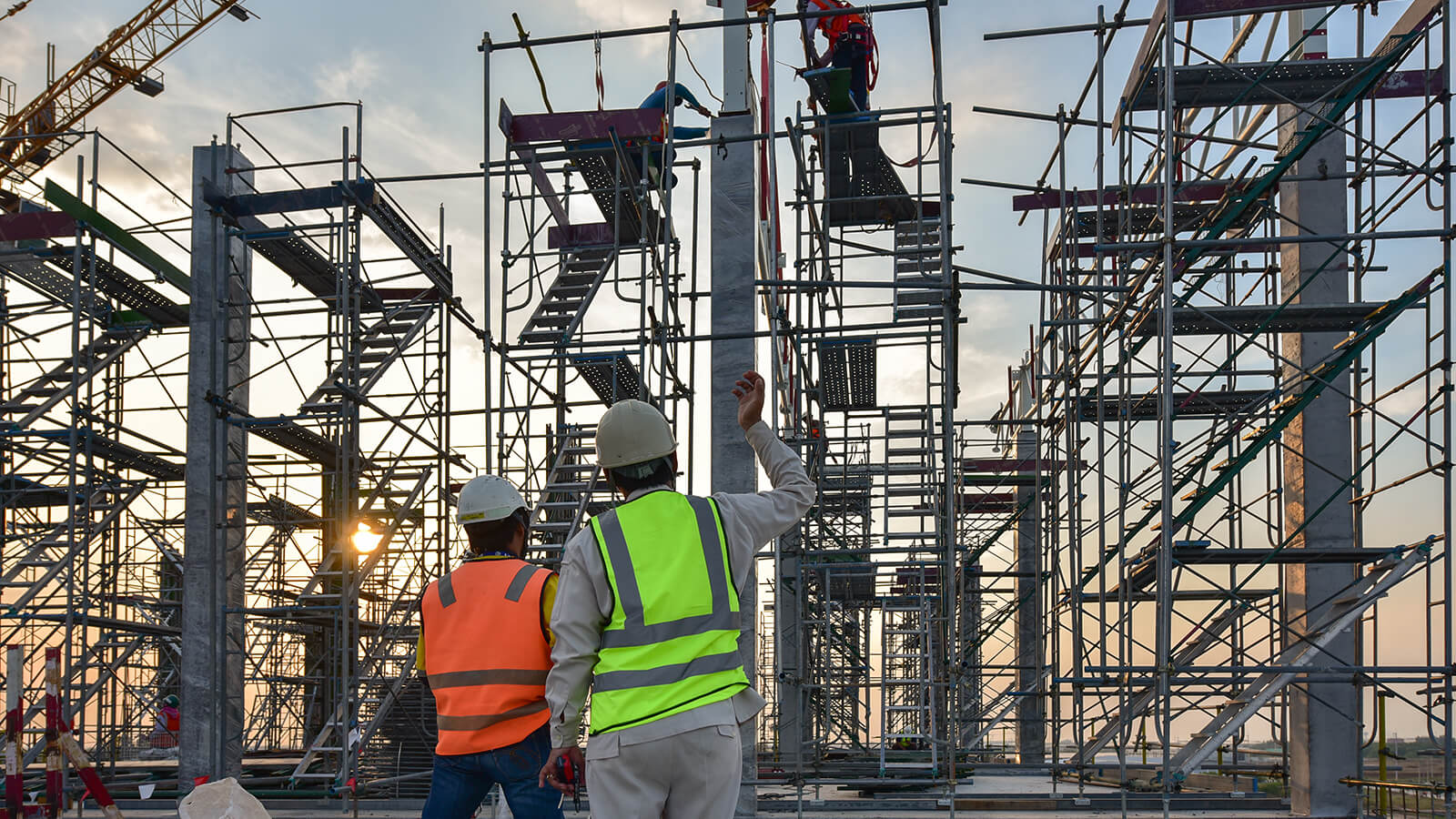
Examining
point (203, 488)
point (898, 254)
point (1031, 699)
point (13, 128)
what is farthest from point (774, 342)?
point (13, 128)

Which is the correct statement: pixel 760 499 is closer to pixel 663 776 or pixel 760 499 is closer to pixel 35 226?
pixel 663 776

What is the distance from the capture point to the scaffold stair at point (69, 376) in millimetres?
17188

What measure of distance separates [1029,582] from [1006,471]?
7.07 ft

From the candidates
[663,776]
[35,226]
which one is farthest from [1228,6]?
[35,226]

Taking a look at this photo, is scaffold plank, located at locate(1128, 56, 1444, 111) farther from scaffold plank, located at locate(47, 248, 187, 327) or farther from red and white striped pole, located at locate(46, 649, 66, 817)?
scaffold plank, located at locate(47, 248, 187, 327)

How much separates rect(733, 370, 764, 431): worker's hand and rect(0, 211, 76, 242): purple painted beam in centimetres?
1465

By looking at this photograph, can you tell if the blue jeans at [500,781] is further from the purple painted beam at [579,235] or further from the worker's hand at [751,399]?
the purple painted beam at [579,235]

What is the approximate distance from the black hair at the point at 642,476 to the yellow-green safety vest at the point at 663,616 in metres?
0.17

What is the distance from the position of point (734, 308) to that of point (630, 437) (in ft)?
24.2

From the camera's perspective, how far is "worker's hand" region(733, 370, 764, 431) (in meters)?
4.67

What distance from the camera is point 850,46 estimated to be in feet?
45.0

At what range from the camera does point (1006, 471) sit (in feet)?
74.3

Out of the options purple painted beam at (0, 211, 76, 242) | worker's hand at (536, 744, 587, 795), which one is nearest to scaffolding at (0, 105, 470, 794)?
purple painted beam at (0, 211, 76, 242)

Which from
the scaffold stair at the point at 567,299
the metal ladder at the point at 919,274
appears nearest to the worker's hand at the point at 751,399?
the metal ladder at the point at 919,274
